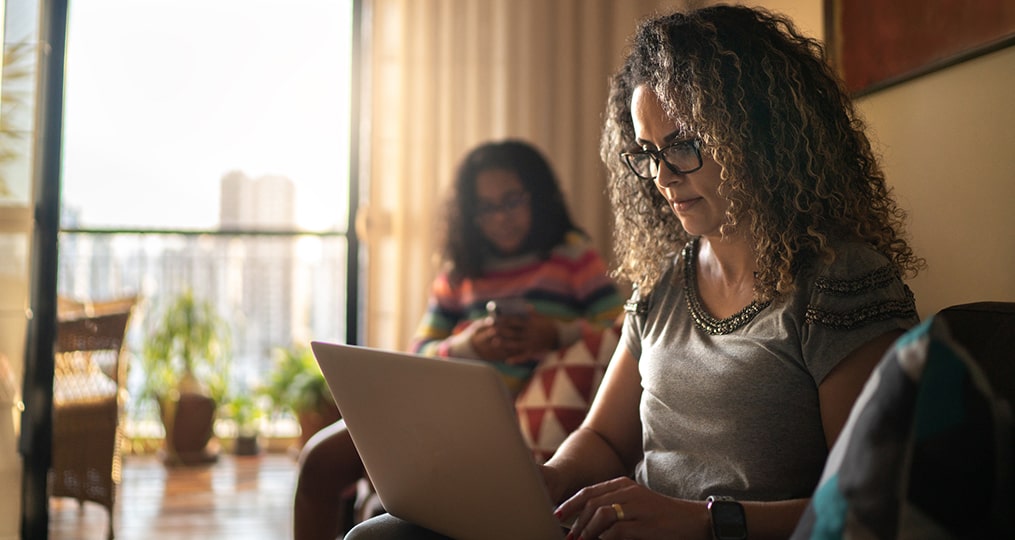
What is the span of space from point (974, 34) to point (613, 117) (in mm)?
598

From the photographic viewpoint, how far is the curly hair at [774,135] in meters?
1.21

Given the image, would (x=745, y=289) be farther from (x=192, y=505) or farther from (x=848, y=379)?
(x=192, y=505)

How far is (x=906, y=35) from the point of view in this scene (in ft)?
5.62

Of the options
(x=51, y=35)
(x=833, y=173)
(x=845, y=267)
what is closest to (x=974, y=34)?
(x=833, y=173)

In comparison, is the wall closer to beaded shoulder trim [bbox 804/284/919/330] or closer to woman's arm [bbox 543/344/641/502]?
beaded shoulder trim [bbox 804/284/919/330]

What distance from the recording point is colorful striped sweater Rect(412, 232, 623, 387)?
2.54 metres

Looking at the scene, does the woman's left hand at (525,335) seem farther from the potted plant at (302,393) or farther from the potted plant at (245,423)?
the potted plant at (245,423)

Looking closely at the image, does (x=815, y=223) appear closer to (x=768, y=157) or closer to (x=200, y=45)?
(x=768, y=157)

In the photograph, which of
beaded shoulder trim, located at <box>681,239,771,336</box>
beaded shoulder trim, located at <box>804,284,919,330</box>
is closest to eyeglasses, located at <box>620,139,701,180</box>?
beaded shoulder trim, located at <box>681,239,771,336</box>

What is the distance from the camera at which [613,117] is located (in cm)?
152

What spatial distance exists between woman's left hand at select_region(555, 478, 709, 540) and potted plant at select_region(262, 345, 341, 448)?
3199mm

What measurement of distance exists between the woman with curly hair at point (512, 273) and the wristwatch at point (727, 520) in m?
1.19

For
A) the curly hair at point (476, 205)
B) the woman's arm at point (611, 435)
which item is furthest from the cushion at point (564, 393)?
the woman's arm at point (611, 435)

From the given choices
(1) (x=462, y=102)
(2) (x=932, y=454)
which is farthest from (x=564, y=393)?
(1) (x=462, y=102)
